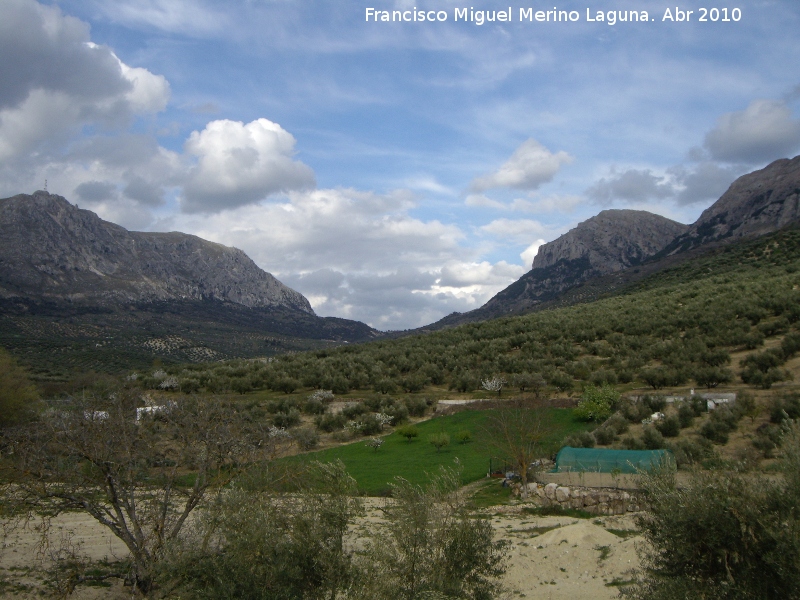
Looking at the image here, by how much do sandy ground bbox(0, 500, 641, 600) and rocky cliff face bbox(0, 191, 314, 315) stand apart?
369 ft

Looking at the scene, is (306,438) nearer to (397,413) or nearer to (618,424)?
(397,413)

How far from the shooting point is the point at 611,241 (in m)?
158

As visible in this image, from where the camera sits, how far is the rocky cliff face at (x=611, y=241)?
15088cm

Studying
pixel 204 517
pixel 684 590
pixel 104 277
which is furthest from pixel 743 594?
pixel 104 277

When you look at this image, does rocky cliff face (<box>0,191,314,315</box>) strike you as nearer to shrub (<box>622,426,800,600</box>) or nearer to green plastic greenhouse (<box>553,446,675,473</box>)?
green plastic greenhouse (<box>553,446,675,473</box>)

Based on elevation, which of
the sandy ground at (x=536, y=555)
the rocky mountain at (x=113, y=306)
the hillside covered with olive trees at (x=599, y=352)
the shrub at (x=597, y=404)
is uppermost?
the rocky mountain at (x=113, y=306)

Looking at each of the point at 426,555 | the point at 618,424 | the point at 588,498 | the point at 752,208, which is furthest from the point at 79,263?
the point at 752,208

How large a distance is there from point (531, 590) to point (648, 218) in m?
179

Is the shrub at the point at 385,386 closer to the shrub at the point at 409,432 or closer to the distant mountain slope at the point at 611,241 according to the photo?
the shrub at the point at 409,432

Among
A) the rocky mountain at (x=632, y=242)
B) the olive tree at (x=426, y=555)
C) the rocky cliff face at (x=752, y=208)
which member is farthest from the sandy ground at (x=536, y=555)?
the rocky cliff face at (x=752, y=208)

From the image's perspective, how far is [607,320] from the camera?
4984 cm

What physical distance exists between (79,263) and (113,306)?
27135mm

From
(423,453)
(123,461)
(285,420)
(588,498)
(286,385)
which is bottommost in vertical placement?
(588,498)

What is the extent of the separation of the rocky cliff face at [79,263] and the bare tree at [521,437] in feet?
376
